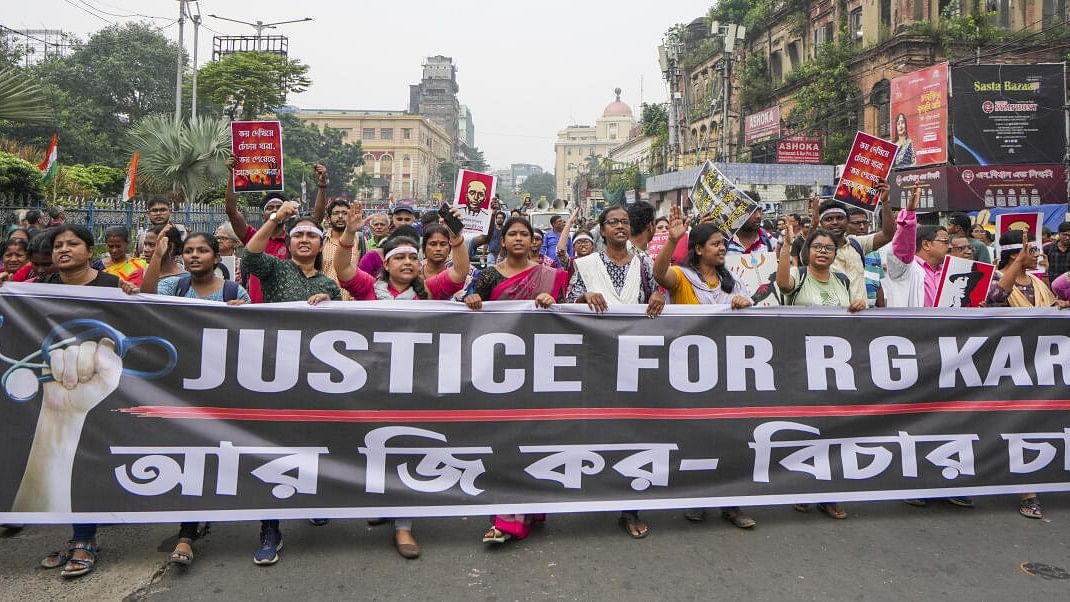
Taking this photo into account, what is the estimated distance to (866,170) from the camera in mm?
6543

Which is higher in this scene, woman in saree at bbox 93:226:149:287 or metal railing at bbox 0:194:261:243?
metal railing at bbox 0:194:261:243

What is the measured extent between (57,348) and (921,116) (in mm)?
26292

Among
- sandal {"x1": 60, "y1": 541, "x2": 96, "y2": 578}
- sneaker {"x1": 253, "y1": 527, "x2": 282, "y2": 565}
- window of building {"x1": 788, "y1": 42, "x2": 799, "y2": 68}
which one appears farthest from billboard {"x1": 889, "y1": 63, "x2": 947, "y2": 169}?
sandal {"x1": 60, "y1": 541, "x2": 96, "y2": 578}

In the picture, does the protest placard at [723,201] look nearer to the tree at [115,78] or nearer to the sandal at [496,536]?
the sandal at [496,536]

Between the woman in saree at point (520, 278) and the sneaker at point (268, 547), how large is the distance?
1055 mm

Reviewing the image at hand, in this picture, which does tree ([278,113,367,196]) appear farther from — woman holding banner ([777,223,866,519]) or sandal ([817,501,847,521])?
sandal ([817,501,847,521])

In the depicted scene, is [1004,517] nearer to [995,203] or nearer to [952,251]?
[952,251]

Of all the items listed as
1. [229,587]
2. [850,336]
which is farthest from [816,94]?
[229,587]

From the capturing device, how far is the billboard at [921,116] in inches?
953

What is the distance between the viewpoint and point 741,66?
142 ft

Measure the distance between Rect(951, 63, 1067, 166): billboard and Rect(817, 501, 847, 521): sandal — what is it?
2247cm

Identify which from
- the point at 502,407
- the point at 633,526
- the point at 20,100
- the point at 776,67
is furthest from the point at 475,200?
the point at 776,67

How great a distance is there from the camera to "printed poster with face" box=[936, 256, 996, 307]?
5.41 m

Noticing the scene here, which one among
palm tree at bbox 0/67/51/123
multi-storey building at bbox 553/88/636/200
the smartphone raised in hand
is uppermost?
multi-storey building at bbox 553/88/636/200
